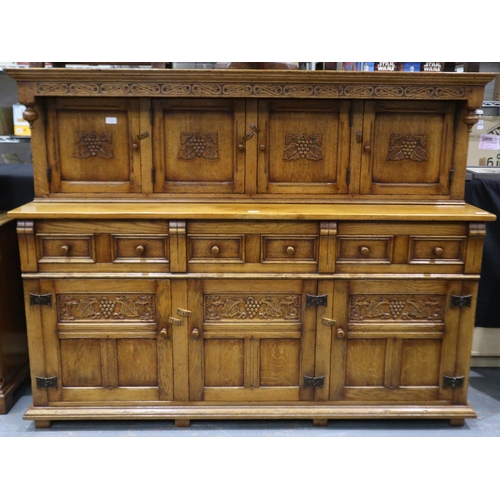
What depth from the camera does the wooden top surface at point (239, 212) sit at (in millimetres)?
2357

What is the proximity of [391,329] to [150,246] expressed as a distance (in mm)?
Result: 1266

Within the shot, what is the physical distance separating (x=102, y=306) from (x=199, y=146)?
96 centimetres

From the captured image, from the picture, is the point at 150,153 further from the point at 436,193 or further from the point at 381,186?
the point at 436,193

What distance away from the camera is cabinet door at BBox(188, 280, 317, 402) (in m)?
2.47

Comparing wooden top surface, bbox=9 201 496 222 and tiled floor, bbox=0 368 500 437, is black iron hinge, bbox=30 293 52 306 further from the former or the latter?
→ tiled floor, bbox=0 368 500 437

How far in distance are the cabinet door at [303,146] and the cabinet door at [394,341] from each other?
1.93 ft

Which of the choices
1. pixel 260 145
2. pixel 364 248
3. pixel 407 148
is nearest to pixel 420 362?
pixel 364 248

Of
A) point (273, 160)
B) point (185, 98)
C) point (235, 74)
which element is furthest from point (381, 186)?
point (185, 98)

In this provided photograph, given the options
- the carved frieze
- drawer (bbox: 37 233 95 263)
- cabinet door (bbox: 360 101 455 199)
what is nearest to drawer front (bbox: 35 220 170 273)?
drawer (bbox: 37 233 95 263)

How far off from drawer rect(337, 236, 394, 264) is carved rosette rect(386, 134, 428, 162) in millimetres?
505

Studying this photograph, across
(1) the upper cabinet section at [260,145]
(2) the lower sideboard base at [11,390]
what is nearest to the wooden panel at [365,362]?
(1) the upper cabinet section at [260,145]

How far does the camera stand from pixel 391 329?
2518 millimetres

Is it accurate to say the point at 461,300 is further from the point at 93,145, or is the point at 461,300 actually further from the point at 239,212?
the point at 93,145

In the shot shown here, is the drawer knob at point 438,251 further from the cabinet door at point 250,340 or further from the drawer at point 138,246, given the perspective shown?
the drawer at point 138,246
